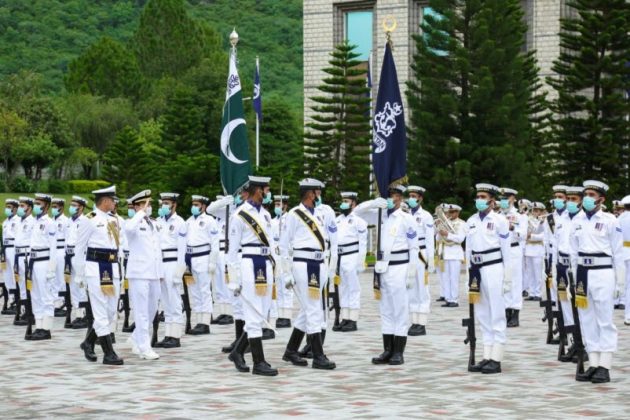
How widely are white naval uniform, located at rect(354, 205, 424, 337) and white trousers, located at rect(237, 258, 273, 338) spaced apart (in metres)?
1.45

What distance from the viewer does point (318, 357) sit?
13586 millimetres

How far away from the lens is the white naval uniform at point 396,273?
14.0 m

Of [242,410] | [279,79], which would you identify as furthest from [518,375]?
[279,79]

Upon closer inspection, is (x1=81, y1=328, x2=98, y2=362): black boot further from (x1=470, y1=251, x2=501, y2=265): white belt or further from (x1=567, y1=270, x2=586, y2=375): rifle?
(x1=567, y1=270, x2=586, y2=375): rifle

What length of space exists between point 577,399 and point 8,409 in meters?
5.18

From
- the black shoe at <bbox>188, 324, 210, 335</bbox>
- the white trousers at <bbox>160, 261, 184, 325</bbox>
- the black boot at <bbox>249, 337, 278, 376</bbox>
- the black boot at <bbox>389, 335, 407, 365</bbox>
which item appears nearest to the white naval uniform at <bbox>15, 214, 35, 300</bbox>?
the black shoe at <bbox>188, 324, 210, 335</bbox>

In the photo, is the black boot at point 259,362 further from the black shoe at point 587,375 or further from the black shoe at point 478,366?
the black shoe at point 587,375

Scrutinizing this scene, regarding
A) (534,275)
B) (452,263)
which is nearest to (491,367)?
(452,263)

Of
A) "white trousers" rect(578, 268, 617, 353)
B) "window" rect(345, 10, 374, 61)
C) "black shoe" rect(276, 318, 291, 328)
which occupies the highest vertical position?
"window" rect(345, 10, 374, 61)

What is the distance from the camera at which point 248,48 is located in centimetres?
11731

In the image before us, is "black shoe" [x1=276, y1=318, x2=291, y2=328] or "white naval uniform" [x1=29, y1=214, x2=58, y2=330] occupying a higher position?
"white naval uniform" [x1=29, y1=214, x2=58, y2=330]

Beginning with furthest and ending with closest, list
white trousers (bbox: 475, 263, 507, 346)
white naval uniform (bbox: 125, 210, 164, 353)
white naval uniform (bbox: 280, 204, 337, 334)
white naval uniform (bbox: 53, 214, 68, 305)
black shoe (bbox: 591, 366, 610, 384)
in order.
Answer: white naval uniform (bbox: 53, 214, 68, 305) → white naval uniform (bbox: 125, 210, 164, 353) → white naval uniform (bbox: 280, 204, 337, 334) → white trousers (bbox: 475, 263, 507, 346) → black shoe (bbox: 591, 366, 610, 384)

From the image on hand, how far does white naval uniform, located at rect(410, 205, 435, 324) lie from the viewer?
1723cm

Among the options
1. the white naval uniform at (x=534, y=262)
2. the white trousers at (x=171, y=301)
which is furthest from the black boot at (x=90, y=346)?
the white naval uniform at (x=534, y=262)
